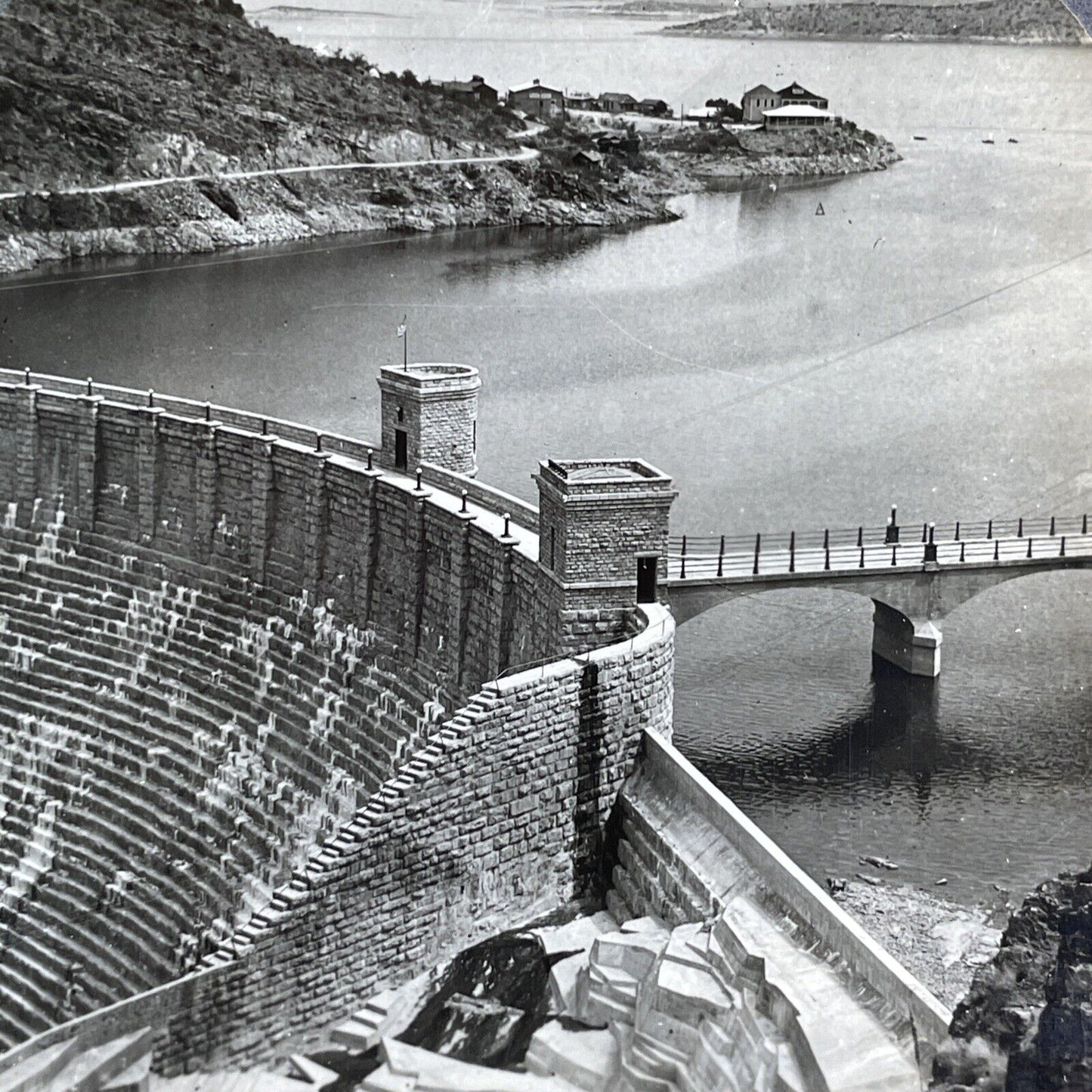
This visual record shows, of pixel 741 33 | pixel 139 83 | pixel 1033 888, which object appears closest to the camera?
pixel 1033 888

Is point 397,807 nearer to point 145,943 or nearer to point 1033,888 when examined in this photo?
point 145,943

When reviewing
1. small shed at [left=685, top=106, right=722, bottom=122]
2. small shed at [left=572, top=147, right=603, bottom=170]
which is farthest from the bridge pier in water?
small shed at [left=572, top=147, right=603, bottom=170]

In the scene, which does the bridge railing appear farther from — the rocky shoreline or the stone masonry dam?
the rocky shoreline

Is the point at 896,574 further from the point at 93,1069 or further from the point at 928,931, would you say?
the point at 93,1069

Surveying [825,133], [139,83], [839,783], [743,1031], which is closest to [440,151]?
[139,83]

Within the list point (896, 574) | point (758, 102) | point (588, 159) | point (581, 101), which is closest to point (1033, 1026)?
point (896, 574)
